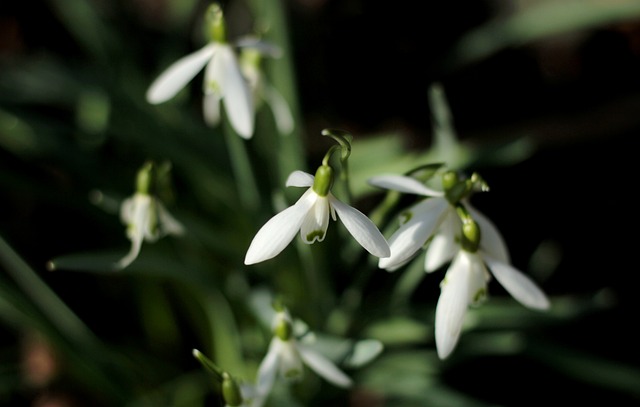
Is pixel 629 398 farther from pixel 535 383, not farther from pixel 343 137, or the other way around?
pixel 343 137

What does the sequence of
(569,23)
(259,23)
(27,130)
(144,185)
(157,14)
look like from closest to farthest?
(144,185) → (27,130) → (259,23) → (569,23) → (157,14)

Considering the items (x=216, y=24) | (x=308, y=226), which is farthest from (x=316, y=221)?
(x=216, y=24)

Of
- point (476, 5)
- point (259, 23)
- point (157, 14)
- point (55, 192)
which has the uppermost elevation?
point (157, 14)

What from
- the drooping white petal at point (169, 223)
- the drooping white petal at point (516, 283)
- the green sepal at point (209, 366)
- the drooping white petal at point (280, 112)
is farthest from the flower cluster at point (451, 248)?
the drooping white petal at point (280, 112)

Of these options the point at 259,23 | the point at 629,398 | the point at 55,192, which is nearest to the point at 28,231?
the point at 55,192

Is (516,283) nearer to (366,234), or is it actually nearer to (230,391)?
(366,234)

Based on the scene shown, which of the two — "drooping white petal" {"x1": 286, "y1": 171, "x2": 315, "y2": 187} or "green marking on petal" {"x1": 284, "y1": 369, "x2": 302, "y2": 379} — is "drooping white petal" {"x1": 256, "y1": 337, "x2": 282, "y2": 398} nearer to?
"green marking on petal" {"x1": 284, "y1": 369, "x2": 302, "y2": 379}

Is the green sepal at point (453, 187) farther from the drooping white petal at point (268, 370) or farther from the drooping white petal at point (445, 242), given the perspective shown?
the drooping white petal at point (268, 370)
